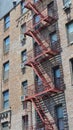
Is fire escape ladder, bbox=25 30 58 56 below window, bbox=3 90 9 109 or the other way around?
the other way around

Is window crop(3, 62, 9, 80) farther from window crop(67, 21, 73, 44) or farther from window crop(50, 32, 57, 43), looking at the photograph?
window crop(67, 21, 73, 44)

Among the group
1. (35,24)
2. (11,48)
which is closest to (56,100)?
(35,24)

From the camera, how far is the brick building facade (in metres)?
26.8

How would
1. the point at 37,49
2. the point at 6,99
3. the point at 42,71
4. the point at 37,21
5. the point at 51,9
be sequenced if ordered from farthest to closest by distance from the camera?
the point at 6,99
the point at 37,21
the point at 37,49
the point at 51,9
the point at 42,71

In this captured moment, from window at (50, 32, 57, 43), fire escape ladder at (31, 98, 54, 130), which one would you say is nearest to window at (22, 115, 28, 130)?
fire escape ladder at (31, 98, 54, 130)

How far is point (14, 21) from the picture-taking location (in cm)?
3784

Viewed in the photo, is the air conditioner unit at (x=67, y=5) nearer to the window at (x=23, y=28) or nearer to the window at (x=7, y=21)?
the window at (x=23, y=28)

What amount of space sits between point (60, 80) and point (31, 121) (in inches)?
207

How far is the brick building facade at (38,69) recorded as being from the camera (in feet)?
88.0

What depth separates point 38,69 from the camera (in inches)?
1171

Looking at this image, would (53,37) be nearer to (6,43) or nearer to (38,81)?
(38,81)

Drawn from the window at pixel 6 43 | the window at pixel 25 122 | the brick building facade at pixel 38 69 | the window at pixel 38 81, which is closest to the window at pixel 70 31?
the brick building facade at pixel 38 69

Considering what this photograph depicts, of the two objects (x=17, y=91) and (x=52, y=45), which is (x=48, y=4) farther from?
(x=17, y=91)

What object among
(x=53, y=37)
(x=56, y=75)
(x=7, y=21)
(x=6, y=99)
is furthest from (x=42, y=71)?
(x=7, y=21)
